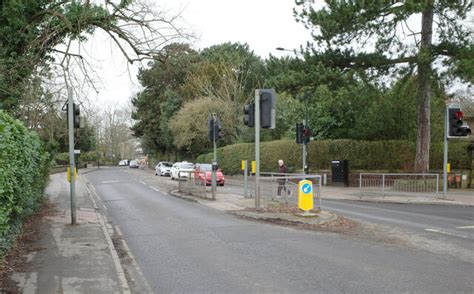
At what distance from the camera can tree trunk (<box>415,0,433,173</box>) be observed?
67.2 ft

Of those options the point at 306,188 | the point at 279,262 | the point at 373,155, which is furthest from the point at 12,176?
the point at 373,155

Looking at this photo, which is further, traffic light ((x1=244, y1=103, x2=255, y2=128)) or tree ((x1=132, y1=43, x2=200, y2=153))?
tree ((x1=132, y1=43, x2=200, y2=153))

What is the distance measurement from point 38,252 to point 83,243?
3.53 feet

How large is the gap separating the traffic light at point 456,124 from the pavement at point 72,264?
574 inches

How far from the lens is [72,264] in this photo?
739 cm

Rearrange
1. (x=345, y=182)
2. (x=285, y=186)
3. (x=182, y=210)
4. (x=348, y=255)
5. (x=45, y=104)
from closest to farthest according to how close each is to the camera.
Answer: (x=348, y=255) < (x=285, y=186) < (x=182, y=210) < (x=45, y=104) < (x=345, y=182)

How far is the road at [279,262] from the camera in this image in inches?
249

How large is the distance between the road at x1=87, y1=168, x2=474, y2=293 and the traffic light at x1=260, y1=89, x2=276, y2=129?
3265 millimetres

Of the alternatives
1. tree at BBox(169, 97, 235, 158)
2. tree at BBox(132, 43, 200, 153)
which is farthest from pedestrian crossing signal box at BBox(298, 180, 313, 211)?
tree at BBox(132, 43, 200, 153)

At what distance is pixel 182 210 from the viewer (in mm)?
15234

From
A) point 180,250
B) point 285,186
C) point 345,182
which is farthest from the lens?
point 345,182

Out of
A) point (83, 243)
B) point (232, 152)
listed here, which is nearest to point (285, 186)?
point (83, 243)

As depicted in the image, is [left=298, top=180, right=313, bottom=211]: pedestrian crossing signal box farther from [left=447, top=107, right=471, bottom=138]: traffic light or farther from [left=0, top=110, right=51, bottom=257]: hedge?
[left=447, top=107, right=471, bottom=138]: traffic light

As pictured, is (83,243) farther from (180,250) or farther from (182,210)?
(182,210)
